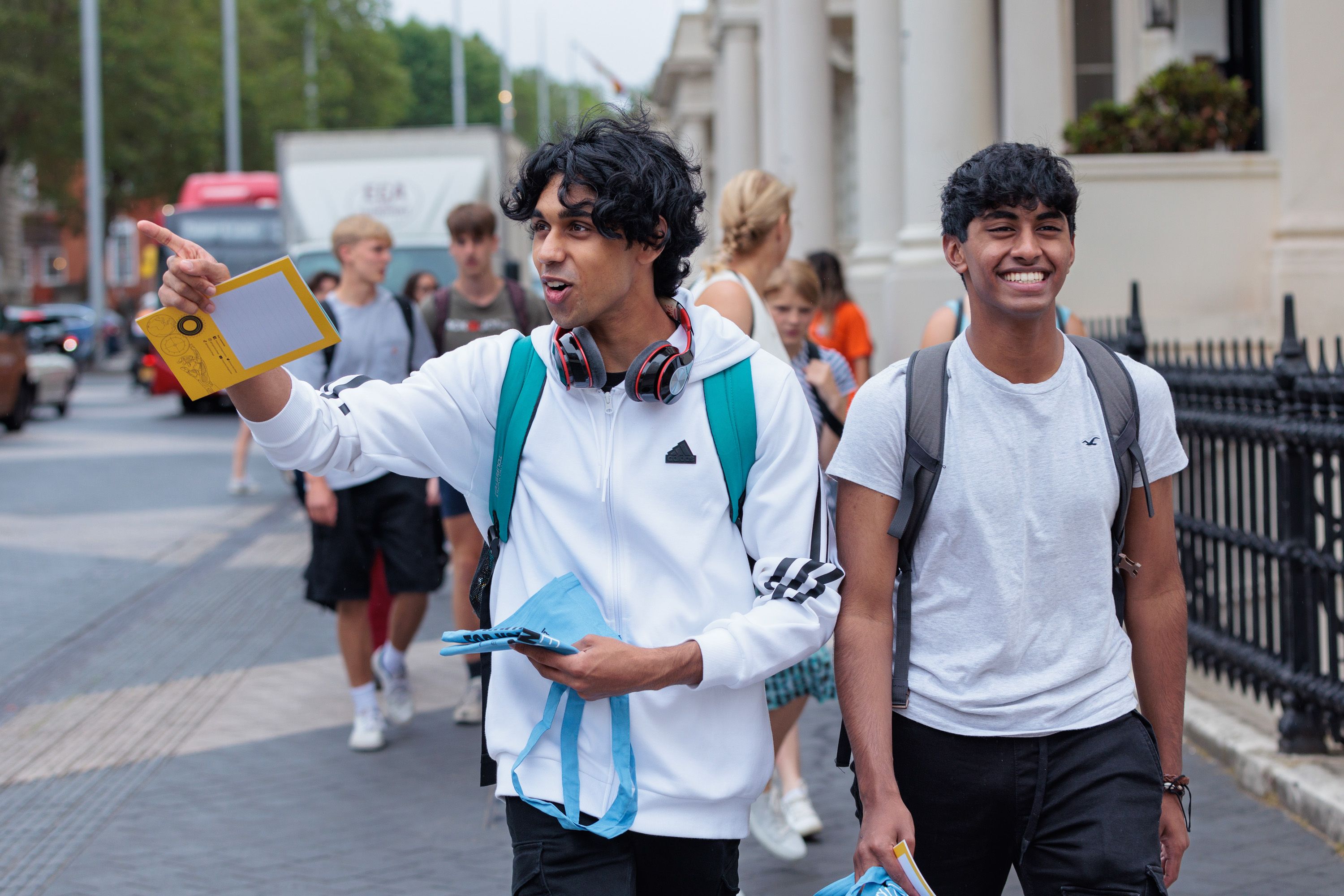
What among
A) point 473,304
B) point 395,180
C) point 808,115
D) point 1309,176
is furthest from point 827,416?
point 808,115

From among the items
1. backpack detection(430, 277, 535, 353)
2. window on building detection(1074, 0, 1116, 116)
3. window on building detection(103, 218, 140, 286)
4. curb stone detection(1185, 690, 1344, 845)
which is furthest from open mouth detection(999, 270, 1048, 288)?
window on building detection(103, 218, 140, 286)

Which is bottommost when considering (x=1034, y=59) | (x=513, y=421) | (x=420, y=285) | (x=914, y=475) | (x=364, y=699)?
(x=364, y=699)

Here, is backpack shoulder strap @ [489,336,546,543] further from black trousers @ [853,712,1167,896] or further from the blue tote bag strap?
black trousers @ [853,712,1167,896]

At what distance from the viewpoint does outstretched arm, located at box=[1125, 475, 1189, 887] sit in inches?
105

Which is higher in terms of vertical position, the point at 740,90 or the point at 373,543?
the point at 740,90

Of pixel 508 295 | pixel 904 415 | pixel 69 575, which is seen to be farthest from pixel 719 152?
pixel 904 415

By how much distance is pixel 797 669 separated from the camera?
4441 mm

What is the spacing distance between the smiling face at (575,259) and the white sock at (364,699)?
4028 mm

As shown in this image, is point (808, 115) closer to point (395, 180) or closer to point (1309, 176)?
→ point (395, 180)

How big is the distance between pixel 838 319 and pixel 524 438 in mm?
6137

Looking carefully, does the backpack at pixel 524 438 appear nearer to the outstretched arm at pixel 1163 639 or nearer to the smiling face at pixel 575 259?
the smiling face at pixel 575 259

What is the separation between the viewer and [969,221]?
259 centimetres

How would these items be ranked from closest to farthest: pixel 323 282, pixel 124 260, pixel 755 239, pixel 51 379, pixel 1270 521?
pixel 755 239
pixel 1270 521
pixel 323 282
pixel 51 379
pixel 124 260

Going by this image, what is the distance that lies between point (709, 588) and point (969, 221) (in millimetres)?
767
